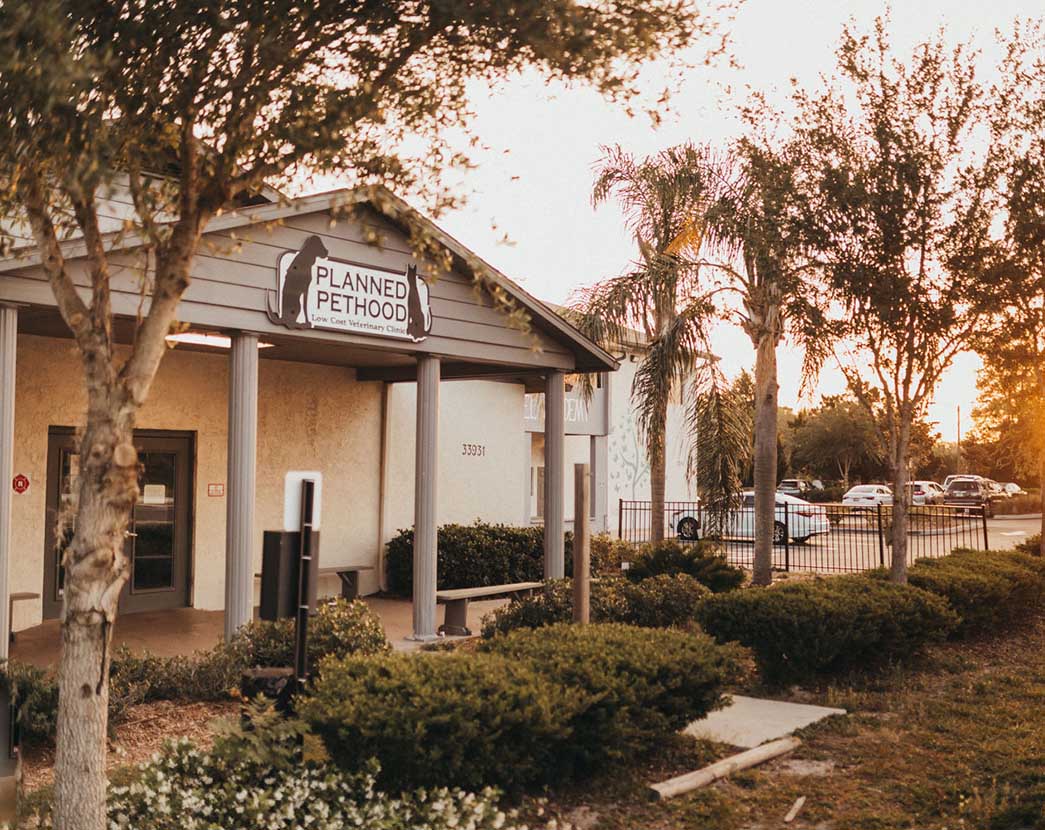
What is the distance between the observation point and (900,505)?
11.6 meters

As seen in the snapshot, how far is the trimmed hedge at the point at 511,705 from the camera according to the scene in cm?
542

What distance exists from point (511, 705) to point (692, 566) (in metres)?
8.93

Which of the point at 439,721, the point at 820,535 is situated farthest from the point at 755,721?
the point at 820,535

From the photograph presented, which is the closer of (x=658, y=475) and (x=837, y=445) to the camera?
(x=658, y=475)

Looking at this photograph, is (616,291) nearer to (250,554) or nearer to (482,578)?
(482,578)

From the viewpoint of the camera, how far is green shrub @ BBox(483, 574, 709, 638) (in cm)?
1100

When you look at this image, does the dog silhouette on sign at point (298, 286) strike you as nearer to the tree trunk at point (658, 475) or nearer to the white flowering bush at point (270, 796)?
the white flowering bush at point (270, 796)

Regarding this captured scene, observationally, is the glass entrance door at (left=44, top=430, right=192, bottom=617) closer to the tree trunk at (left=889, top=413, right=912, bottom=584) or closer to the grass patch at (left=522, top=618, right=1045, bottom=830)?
the grass patch at (left=522, top=618, right=1045, bottom=830)

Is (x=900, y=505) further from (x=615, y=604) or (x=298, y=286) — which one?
(x=298, y=286)

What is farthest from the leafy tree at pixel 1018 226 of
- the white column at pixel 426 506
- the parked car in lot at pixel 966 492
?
the parked car in lot at pixel 966 492

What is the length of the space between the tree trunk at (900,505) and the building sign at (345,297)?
5463 millimetres

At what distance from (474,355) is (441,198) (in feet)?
20.7

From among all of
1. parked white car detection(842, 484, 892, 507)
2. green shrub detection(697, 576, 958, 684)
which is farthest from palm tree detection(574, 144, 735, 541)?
parked white car detection(842, 484, 892, 507)

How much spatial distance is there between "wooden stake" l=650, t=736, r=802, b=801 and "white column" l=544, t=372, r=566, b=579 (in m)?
5.23
